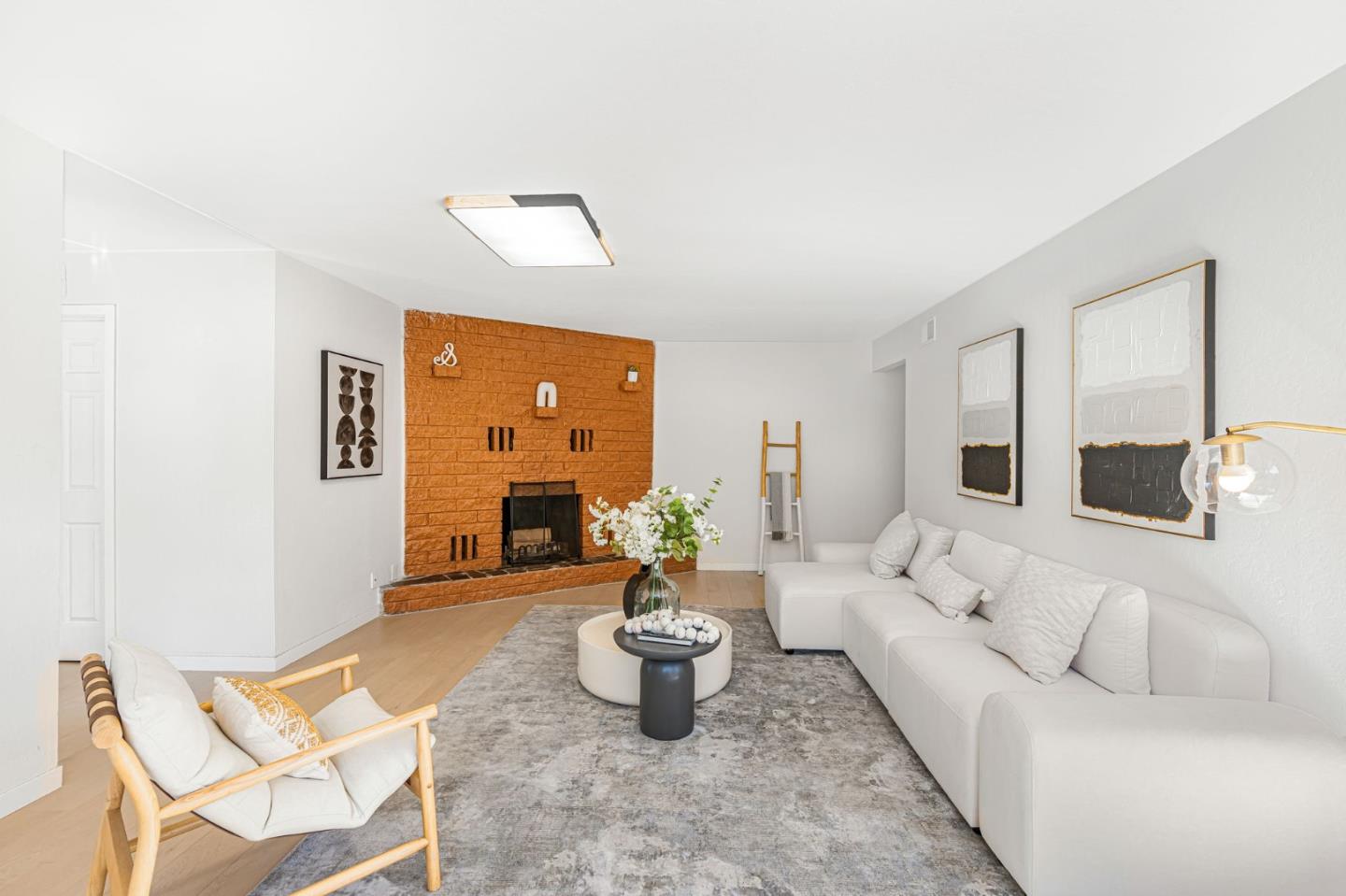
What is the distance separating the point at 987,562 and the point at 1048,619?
87cm

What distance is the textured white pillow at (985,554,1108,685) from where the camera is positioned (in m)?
2.35

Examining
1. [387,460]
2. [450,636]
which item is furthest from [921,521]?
[387,460]

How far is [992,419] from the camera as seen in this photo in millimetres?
3672

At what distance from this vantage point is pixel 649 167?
7.65ft

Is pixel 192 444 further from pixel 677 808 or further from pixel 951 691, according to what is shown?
pixel 951 691

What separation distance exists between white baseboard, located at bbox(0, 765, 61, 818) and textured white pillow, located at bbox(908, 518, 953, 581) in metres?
4.08

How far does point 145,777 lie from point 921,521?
419 cm

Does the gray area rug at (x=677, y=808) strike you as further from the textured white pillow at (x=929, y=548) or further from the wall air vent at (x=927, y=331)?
the wall air vent at (x=927, y=331)

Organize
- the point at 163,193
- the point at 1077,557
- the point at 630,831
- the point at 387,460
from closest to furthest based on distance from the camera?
the point at 630,831 → the point at 163,193 → the point at 1077,557 → the point at 387,460

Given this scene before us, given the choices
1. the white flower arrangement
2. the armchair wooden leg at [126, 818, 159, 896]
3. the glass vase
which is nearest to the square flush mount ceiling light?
the white flower arrangement

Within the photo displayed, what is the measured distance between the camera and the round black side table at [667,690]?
275 cm

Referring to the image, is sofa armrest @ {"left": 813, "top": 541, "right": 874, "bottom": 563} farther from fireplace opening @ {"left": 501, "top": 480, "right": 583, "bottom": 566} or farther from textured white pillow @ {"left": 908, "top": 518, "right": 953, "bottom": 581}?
fireplace opening @ {"left": 501, "top": 480, "right": 583, "bottom": 566}

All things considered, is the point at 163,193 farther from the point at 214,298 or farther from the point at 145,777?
the point at 145,777

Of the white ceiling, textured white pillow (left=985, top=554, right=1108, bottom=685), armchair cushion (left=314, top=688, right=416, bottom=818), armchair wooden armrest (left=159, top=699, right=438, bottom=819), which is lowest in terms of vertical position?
armchair cushion (left=314, top=688, right=416, bottom=818)
